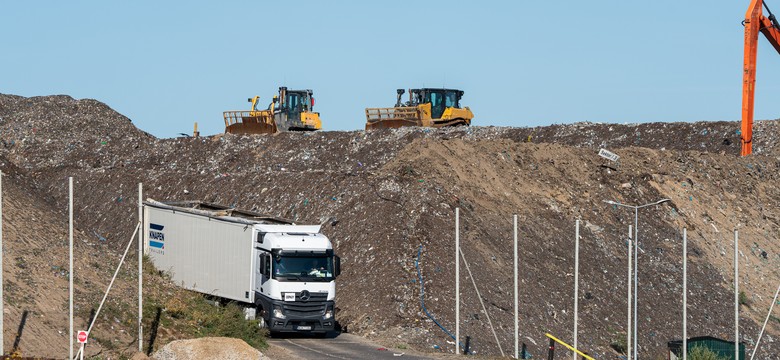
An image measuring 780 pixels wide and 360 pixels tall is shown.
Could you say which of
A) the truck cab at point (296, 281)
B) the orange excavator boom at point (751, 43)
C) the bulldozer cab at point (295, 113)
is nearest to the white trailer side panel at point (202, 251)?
the truck cab at point (296, 281)

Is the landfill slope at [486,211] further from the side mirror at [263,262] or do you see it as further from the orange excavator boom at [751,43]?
the side mirror at [263,262]

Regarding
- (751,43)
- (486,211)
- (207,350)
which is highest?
(751,43)

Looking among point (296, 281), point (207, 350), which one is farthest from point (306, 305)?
point (207, 350)

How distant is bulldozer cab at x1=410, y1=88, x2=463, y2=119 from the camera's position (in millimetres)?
78625

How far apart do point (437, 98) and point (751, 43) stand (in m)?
19.8

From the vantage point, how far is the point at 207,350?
31000 mm

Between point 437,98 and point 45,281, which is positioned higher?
point 437,98

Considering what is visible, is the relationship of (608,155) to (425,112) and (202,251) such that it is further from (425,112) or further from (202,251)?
(202,251)

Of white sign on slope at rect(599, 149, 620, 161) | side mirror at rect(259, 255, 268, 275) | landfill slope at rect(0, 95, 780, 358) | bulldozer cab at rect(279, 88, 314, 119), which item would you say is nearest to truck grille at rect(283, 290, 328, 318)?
side mirror at rect(259, 255, 268, 275)

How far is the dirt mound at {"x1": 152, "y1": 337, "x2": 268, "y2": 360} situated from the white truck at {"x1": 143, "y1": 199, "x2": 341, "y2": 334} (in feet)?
20.3

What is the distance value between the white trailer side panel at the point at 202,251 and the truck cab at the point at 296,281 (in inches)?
49.7

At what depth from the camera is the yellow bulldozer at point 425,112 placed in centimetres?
7769

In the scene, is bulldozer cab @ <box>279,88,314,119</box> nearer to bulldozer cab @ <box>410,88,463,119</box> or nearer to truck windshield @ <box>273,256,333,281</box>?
bulldozer cab @ <box>410,88,463,119</box>

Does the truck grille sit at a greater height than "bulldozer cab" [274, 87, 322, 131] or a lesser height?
lesser
